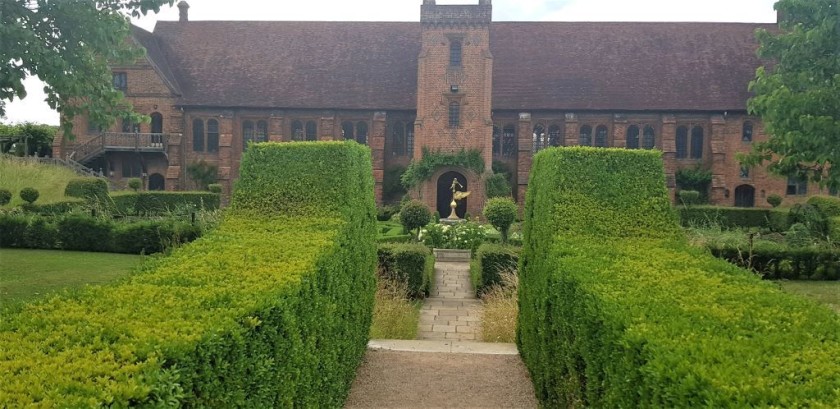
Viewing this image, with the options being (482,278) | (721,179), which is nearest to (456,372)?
(482,278)

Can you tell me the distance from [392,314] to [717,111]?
29826mm

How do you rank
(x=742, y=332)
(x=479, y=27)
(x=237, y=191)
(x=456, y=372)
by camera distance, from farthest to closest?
(x=479, y=27) → (x=456, y=372) → (x=237, y=191) → (x=742, y=332)

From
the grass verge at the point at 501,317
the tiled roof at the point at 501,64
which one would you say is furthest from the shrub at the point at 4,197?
the grass verge at the point at 501,317

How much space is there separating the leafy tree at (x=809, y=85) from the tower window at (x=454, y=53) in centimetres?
1917

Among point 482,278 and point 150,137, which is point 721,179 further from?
point 150,137

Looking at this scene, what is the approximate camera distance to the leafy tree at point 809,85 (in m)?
14.5

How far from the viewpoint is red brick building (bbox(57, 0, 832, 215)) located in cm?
3462

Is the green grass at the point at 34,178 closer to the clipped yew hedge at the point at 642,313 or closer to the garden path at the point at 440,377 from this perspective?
the garden path at the point at 440,377

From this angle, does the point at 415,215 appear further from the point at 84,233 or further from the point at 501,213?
the point at 84,233

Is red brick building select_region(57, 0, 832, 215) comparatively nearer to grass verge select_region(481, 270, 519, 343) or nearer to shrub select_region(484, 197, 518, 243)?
shrub select_region(484, 197, 518, 243)

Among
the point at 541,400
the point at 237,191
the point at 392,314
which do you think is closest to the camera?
the point at 541,400

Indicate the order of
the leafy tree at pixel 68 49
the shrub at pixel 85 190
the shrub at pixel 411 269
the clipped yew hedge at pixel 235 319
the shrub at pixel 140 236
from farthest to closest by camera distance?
the shrub at pixel 85 190, the shrub at pixel 140 236, the shrub at pixel 411 269, the leafy tree at pixel 68 49, the clipped yew hedge at pixel 235 319

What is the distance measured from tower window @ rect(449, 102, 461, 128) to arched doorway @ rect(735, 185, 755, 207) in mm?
15904

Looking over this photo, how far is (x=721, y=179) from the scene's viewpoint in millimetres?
35406
